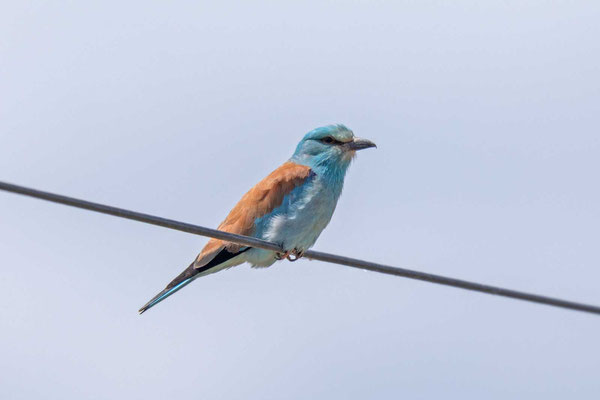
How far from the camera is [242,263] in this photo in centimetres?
915

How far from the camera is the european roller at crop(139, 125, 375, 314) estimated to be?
8.82m

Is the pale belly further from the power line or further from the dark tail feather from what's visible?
the power line

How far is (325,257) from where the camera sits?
6441 mm

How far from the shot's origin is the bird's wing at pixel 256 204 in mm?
8922

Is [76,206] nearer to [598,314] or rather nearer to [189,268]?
[598,314]

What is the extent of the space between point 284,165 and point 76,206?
4.68 meters

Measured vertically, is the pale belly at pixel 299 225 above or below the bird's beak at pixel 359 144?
below

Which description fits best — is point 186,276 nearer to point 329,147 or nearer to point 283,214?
point 283,214

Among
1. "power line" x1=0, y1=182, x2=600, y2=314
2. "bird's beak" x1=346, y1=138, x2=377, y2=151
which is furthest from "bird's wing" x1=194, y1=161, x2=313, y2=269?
"power line" x1=0, y1=182, x2=600, y2=314

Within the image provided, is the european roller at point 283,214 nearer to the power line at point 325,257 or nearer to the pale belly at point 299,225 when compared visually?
the pale belly at point 299,225

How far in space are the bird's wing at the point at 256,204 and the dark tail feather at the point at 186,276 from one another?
0.03m

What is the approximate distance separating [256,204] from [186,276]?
822 millimetres

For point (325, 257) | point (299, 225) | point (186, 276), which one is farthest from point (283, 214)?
point (325, 257)

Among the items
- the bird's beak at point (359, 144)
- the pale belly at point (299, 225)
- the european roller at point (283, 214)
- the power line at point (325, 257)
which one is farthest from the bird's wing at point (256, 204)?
the power line at point (325, 257)
